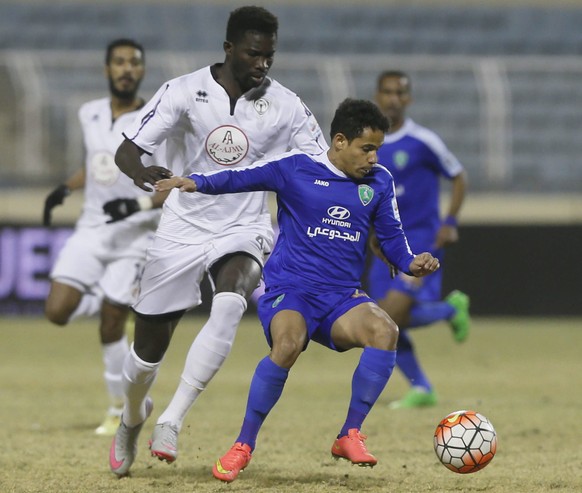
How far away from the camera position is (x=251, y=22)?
5.98 m

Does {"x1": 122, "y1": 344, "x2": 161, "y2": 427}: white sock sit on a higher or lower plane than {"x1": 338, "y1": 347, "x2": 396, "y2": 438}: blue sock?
lower

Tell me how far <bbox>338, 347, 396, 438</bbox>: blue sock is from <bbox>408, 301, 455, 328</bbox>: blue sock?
13.1 feet

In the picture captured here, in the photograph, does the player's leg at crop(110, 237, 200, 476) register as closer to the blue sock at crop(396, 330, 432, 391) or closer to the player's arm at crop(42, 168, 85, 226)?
the player's arm at crop(42, 168, 85, 226)

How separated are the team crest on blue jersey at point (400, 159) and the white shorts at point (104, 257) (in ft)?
7.03

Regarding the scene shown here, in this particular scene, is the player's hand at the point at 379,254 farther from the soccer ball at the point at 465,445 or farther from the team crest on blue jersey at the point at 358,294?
the soccer ball at the point at 465,445

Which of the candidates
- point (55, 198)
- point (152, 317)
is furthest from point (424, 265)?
point (55, 198)

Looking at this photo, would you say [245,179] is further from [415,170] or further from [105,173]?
[415,170]

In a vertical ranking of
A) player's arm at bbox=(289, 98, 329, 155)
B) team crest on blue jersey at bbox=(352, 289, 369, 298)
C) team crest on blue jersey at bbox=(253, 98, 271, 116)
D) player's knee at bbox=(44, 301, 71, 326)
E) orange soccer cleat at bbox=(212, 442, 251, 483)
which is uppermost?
team crest on blue jersey at bbox=(253, 98, 271, 116)

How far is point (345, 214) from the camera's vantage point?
5.83m

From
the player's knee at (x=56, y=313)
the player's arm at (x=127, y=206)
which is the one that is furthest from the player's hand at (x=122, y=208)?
the player's knee at (x=56, y=313)

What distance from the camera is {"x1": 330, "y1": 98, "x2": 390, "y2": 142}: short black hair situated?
5.75m

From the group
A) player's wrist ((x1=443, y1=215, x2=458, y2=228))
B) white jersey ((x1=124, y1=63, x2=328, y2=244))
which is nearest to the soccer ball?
white jersey ((x1=124, y1=63, x2=328, y2=244))

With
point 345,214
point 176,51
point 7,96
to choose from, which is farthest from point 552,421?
point 176,51

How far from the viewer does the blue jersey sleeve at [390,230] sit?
5.88 metres
